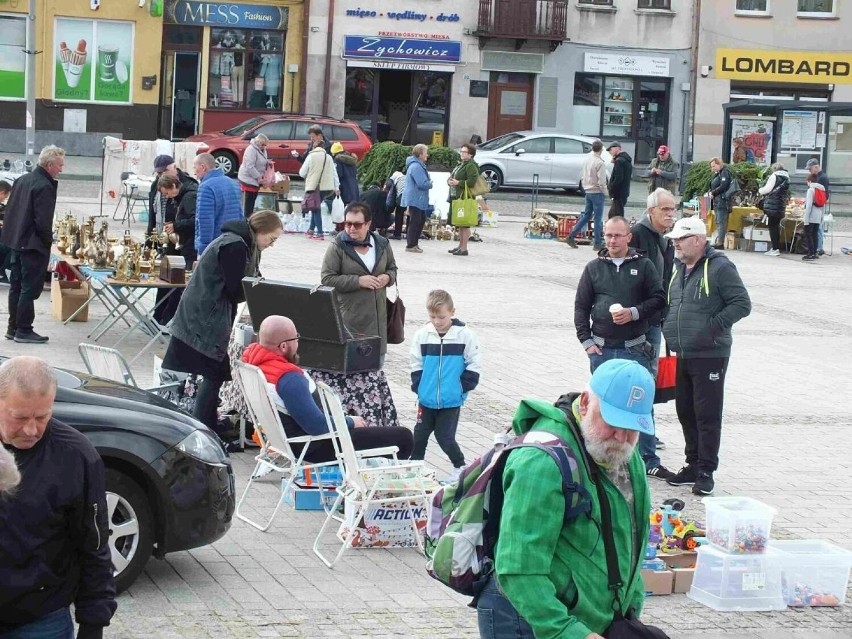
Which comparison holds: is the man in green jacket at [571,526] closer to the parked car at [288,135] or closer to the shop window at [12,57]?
the parked car at [288,135]

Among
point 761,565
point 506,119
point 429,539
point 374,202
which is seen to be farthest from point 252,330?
point 506,119

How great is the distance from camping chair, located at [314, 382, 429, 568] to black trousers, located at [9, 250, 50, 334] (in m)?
5.56

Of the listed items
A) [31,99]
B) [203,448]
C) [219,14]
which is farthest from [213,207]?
[219,14]

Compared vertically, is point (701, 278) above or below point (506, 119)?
below

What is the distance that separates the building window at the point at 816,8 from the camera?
43344 millimetres

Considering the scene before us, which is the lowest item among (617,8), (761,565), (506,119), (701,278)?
(761,565)

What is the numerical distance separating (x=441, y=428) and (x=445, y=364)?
0.44 metres

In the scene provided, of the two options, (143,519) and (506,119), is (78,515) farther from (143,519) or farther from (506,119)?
(506,119)

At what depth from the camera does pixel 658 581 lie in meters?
7.50

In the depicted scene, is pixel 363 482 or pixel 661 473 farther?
pixel 661 473

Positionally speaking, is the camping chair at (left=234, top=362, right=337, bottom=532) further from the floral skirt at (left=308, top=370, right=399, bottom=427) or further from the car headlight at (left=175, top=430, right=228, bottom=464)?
the floral skirt at (left=308, top=370, right=399, bottom=427)

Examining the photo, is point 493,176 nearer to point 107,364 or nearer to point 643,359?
point 643,359

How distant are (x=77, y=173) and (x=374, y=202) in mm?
12162

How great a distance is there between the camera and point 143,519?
266 inches
